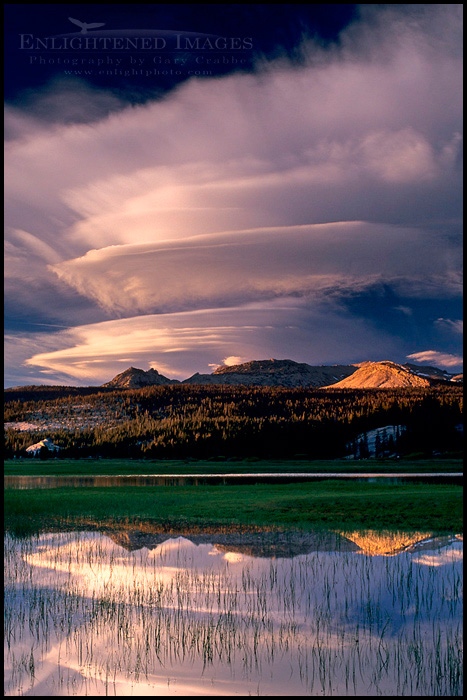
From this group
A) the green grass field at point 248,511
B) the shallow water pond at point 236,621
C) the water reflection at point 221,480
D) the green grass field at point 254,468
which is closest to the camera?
the shallow water pond at point 236,621

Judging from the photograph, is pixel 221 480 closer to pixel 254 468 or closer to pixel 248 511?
pixel 248 511

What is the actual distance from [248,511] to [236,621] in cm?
2560

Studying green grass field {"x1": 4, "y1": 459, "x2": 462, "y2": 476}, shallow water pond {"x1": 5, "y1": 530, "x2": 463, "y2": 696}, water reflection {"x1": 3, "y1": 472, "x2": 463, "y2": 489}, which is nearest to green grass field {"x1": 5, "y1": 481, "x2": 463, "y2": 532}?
shallow water pond {"x1": 5, "y1": 530, "x2": 463, "y2": 696}

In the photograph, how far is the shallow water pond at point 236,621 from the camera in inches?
474

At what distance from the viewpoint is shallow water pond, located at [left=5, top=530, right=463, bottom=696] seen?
12.0 metres

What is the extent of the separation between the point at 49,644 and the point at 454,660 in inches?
396

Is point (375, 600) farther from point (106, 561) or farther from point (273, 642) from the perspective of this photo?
point (106, 561)

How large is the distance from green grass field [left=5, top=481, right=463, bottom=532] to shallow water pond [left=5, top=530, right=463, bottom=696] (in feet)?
27.8

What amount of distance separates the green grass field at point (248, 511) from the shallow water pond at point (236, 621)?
8.46m

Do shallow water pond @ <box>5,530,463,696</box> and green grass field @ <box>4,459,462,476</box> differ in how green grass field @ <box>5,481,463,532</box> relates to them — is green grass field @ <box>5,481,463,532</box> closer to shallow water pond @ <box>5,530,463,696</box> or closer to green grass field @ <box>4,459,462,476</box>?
shallow water pond @ <box>5,530,463,696</box>

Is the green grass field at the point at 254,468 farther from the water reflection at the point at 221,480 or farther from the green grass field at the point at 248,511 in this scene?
the green grass field at the point at 248,511

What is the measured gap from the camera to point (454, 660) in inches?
497

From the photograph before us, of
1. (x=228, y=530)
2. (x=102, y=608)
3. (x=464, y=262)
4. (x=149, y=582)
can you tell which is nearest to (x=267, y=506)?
(x=228, y=530)

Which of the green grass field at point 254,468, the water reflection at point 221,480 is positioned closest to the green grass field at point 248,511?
the water reflection at point 221,480
